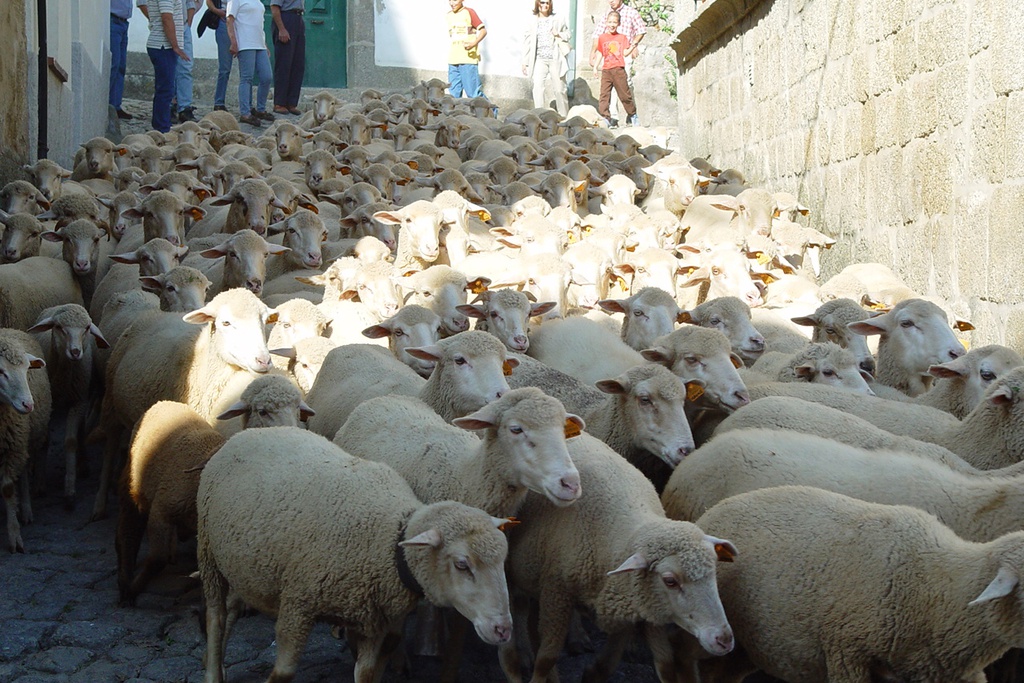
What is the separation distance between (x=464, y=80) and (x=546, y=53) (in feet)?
5.99

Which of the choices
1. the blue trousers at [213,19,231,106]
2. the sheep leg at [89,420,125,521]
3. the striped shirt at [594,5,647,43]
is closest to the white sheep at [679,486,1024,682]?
the sheep leg at [89,420,125,521]

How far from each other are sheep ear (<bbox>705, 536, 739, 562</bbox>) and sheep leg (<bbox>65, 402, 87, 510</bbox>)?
3.83 m

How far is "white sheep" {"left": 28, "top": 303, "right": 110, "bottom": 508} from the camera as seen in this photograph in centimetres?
617

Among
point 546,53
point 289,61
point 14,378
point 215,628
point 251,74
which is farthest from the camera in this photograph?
point 546,53

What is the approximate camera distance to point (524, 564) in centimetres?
413

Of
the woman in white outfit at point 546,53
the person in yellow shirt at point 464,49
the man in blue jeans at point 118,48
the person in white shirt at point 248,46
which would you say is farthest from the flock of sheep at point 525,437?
the woman in white outfit at point 546,53

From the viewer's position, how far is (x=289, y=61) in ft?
59.9

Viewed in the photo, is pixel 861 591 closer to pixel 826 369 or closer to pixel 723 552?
pixel 723 552

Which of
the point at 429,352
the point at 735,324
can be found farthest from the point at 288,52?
the point at 429,352

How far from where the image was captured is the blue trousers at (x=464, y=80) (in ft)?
66.5

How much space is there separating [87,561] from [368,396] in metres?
1.50

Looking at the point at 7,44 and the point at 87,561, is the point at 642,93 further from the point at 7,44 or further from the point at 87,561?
the point at 87,561

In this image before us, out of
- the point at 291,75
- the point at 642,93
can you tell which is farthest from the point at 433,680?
the point at 642,93

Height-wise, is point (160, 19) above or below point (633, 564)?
above
